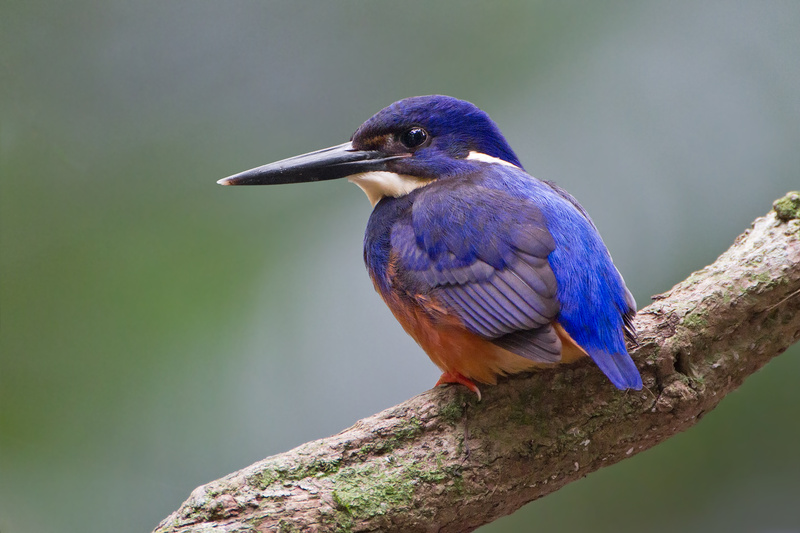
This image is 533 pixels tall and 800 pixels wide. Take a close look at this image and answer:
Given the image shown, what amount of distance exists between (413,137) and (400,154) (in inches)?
3.0

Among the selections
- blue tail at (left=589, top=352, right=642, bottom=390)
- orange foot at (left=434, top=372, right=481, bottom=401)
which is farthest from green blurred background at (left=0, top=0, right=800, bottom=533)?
blue tail at (left=589, top=352, right=642, bottom=390)

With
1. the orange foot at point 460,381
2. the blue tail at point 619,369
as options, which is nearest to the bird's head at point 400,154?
the orange foot at point 460,381

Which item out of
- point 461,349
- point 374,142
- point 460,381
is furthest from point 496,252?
point 374,142

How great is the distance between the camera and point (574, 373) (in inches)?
85.7

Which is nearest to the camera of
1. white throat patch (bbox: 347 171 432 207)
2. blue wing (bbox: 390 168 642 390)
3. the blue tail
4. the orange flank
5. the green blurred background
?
the blue tail

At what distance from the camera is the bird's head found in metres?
2.60

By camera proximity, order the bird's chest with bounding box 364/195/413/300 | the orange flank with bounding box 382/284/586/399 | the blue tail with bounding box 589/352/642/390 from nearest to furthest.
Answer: the blue tail with bounding box 589/352/642/390
the orange flank with bounding box 382/284/586/399
the bird's chest with bounding box 364/195/413/300

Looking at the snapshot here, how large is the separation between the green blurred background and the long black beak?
1.85 ft

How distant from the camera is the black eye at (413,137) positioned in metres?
2.63

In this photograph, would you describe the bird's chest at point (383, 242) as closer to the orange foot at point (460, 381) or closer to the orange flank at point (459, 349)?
the orange flank at point (459, 349)

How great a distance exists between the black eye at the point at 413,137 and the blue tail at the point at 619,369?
1.07 metres

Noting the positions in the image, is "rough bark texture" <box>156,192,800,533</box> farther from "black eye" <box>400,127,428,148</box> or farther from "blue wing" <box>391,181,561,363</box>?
"black eye" <box>400,127,428,148</box>

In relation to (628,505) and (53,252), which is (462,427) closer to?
(628,505)

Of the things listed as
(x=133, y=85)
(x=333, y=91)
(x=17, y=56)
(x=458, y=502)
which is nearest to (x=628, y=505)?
(x=458, y=502)
